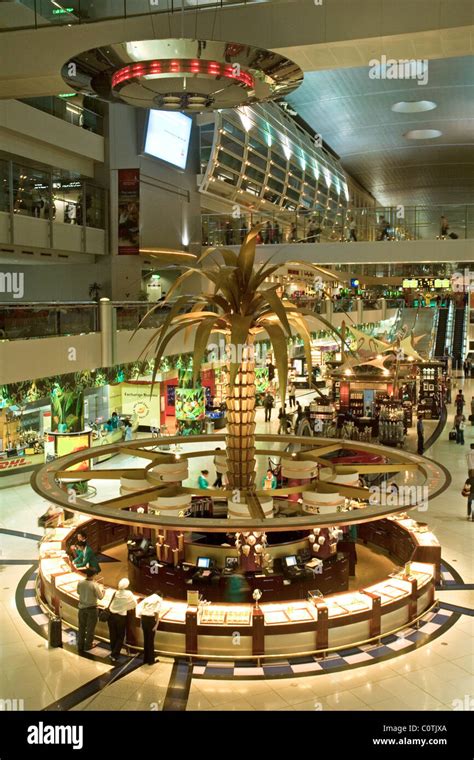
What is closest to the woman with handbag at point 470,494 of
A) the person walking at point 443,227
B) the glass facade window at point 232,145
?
the person walking at point 443,227

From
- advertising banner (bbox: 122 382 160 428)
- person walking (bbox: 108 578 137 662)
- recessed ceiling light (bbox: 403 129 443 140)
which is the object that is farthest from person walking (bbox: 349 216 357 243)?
recessed ceiling light (bbox: 403 129 443 140)

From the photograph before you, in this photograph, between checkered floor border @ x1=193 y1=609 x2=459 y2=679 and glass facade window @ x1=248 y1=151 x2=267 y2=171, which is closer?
checkered floor border @ x1=193 y1=609 x2=459 y2=679

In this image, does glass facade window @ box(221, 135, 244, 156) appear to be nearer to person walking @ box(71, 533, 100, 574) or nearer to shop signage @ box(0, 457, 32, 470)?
shop signage @ box(0, 457, 32, 470)

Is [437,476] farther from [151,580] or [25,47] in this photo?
[25,47]

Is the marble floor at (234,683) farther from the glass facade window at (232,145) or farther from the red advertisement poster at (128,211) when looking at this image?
the glass facade window at (232,145)

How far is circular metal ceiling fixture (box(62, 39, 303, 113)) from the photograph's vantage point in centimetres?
625

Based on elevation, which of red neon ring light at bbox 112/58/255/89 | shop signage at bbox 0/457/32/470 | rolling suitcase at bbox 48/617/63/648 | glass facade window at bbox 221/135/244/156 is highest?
glass facade window at bbox 221/135/244/156

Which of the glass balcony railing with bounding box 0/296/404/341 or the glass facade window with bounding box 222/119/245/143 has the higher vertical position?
the glass facade window with bounding box 222/119/245/143

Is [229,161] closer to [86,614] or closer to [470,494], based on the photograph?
[470,494]

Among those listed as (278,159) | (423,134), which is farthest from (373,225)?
(423,134)

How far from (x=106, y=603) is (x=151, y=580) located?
4.19 feet

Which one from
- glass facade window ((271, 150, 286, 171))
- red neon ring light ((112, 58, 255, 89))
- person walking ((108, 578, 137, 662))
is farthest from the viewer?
glass facade window ((271, 150, 286, 171))

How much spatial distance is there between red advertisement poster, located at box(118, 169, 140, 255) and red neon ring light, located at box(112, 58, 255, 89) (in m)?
16.9
